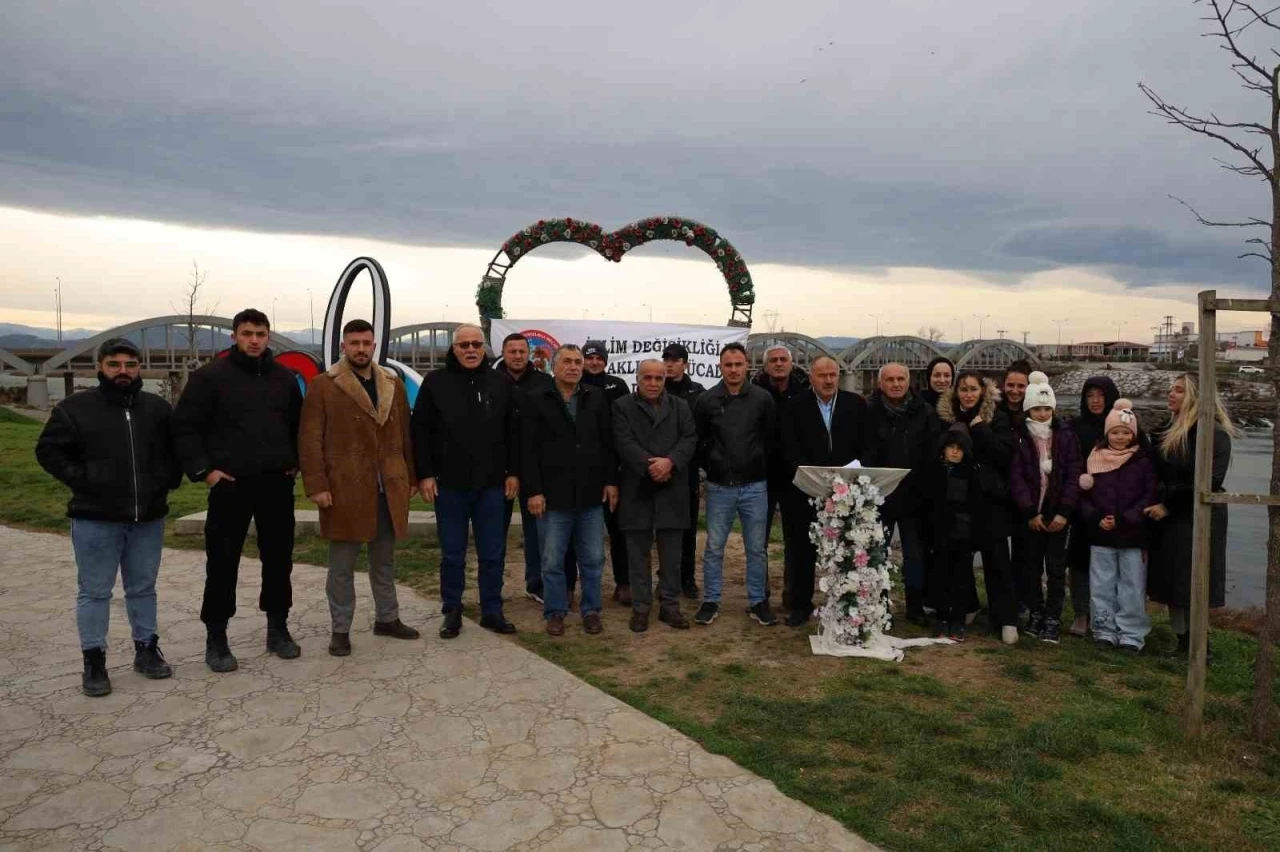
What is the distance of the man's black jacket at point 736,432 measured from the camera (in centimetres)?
565

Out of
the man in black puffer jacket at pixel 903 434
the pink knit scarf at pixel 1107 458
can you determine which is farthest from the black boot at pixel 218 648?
the pink knit scarf at pixel 1107 458

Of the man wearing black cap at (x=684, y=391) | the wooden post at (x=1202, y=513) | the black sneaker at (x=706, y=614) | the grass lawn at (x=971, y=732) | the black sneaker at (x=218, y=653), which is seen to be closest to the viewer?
the grass lawn at (x=971, y=732)

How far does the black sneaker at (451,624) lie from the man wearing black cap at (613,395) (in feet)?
4.42

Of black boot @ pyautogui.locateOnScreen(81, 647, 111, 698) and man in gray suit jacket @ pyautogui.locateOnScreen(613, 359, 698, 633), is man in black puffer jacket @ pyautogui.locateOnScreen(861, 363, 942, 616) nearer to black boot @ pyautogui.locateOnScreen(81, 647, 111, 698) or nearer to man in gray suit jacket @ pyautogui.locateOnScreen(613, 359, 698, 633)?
man in gray suit jacket @ pyautogui.locateOnScreen(613, 359, 698, 633)

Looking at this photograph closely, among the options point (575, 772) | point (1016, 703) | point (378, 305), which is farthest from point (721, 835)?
point (378, 305)

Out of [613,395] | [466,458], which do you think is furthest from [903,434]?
[466,458]

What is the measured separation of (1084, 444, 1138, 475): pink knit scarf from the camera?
5.44 meters

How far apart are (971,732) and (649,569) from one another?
2.33 metres

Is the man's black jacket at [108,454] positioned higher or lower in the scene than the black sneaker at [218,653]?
higher

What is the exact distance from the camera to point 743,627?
5719mm

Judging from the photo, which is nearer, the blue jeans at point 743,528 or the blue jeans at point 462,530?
the blue jeans at point 462,530

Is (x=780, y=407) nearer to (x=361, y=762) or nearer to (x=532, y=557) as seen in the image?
(x=532, y=557)

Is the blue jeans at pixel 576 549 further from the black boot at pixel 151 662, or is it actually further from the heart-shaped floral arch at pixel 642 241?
the heart-shaped floral arch at pixel 642 241

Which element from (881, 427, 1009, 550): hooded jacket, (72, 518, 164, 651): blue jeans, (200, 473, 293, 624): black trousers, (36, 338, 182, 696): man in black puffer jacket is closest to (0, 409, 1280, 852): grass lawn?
(881, 427, 1009, 550): hooded jacket
